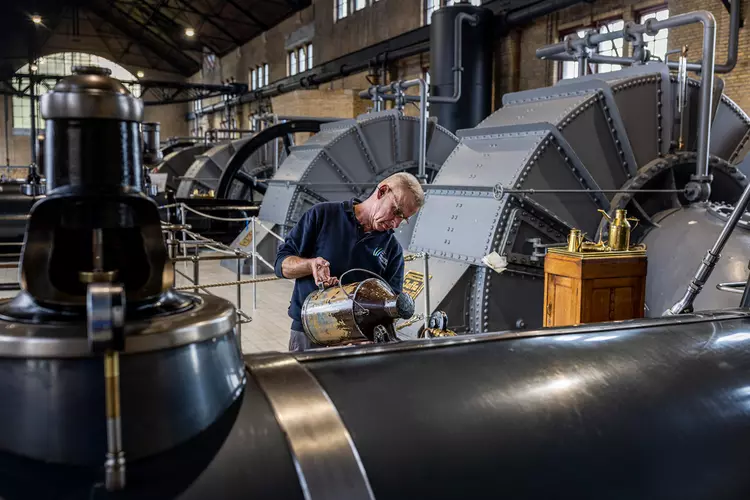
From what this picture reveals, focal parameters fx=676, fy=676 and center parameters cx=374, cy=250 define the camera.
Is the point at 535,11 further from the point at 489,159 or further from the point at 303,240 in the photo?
the point at 303,240

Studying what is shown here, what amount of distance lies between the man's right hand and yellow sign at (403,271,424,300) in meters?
2.64

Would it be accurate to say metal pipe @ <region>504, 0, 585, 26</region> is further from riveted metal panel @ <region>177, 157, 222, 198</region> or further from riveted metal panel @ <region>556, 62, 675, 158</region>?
riveted metal panel @ <region>177, 157, 222, 198</region>

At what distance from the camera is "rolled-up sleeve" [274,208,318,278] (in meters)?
2.93

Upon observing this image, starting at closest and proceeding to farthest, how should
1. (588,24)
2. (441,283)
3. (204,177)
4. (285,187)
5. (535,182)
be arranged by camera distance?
(535,182) → (441,283) → (285,187) → (588,24) → (204,177)

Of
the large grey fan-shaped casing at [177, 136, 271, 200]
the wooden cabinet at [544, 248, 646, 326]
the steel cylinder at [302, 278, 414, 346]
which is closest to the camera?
the steel cylinder at [302, 278, 414, 346]

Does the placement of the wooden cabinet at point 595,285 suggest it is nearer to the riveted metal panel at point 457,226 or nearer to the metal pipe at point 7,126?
the riveted metal panel at point 457,226

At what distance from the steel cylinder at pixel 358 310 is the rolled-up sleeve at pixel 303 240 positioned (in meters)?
0.65

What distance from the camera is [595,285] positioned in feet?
13.2

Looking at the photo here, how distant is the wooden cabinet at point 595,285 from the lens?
3.98 meters

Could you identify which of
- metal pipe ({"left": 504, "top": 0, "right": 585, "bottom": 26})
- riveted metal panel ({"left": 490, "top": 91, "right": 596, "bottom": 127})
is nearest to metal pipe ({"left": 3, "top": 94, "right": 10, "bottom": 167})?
metal pipe ({"left": 504, "top": 0, "right": 585, "bottom": 26})

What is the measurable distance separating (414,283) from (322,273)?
2.77 meters

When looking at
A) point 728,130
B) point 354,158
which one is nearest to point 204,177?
point 354,158

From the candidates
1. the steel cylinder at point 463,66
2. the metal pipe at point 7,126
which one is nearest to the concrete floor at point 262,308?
the steel cylinder at point 463,66

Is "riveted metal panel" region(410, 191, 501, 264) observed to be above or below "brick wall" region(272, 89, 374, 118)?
below
